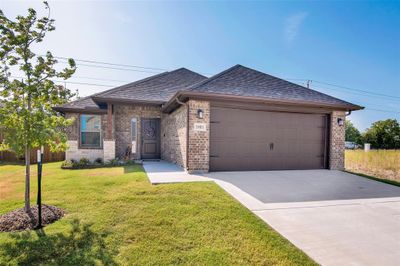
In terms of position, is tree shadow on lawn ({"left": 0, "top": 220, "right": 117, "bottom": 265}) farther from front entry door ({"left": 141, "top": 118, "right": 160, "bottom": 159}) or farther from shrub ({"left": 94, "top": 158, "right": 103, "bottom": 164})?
front entry door ({"left": 141, "top": 118, "right": 160, "bottom": 159})

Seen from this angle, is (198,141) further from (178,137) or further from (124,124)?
(124,124)

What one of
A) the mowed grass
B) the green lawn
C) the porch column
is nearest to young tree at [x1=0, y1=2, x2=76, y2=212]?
the green lawn

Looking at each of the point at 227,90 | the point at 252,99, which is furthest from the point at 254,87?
the point at 227,90

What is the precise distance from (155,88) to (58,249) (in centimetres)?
915

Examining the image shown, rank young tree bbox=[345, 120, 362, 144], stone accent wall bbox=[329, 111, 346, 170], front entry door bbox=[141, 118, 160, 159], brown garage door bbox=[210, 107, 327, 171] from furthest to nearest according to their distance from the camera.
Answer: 1. young tree bbox=[345, 120, 362, 144]
2. front entry door bbox=[141, 118, 160, 159]
3. stone accent wall bbox=[329, 111, 346, 170]
4. brown garage door bbox=[210, 107, 327, 171]

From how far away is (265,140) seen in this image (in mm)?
7375

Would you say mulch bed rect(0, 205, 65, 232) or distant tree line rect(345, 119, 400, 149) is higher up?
distant tree line rect(345, 119, 400, 149)

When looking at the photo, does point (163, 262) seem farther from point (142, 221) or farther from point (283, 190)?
point (283, 190)

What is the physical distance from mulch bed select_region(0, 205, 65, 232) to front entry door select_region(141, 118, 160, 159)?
6.79 meters

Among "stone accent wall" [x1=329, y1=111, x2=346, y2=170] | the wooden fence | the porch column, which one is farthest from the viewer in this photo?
the wooden fence

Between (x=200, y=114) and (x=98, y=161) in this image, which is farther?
(x=98, y=161)

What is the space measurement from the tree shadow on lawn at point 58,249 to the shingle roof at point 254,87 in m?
4.94

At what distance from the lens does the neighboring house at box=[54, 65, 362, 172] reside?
6.70 meters

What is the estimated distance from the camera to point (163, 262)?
225cm
